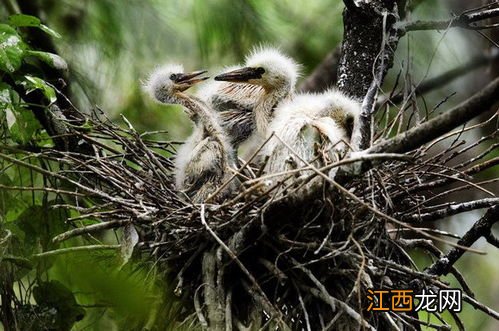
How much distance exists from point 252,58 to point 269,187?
1.18 metres

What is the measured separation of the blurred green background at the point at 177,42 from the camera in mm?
2814

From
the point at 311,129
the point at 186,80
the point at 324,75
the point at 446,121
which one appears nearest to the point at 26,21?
the point at 311,129

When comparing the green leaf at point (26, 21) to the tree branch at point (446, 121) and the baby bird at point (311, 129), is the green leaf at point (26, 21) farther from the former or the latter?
the tree branch at point (446, 121)

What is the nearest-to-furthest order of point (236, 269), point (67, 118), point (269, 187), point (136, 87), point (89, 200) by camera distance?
point (269, 187), point (236, 269), point (89, 200), point (67, 118), point (136, 87)

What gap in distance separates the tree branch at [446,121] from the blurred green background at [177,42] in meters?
0.79

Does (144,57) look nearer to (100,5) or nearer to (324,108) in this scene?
(100,5)

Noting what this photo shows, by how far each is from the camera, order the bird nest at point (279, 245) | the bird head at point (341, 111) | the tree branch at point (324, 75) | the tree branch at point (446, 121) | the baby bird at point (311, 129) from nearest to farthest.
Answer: the tree branch at point (446, 121) < the bird nest at point (279, 245) < the baby bird at point (311, 129) < the bird head at point (341, 111) < the tree branch at point (324, 75)

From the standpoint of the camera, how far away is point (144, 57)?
3.21 metres

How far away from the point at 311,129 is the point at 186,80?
0.94 m

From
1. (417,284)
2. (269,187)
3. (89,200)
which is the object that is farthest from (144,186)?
(417,284)

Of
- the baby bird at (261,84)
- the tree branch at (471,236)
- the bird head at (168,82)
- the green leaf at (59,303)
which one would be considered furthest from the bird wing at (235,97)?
the green leaf at (59,303)

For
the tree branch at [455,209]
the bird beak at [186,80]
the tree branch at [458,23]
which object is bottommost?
the tree branch at [455,209]

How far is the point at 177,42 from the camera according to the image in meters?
2.97

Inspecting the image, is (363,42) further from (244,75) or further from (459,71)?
(459,71)
